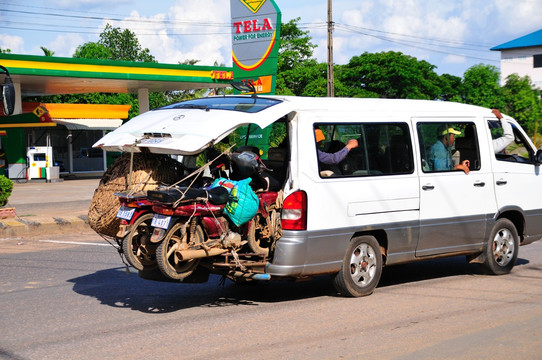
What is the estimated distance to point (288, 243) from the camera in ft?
24.3

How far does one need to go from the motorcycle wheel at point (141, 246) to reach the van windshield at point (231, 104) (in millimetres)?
1355

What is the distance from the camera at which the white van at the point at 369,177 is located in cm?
744

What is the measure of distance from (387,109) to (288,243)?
2.06 metres

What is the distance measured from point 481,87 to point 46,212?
5695 centimetres

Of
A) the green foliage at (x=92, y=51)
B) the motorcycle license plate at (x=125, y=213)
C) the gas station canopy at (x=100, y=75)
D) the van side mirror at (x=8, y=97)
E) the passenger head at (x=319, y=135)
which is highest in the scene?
the green foliage at (x=92, y=51)

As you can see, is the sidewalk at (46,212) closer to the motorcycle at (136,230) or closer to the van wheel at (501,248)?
the motorcycle at (136,230)

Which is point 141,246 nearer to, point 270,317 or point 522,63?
point 270,317

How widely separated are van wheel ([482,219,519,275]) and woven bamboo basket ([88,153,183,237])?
4170 mm

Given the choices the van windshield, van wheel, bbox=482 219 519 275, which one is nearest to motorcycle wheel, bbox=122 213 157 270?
the van windshield

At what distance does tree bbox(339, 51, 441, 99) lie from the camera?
2420 inches

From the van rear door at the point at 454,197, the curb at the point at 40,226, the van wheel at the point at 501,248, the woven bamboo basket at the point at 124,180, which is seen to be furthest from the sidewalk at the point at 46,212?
the van wheel at the point at 501,248

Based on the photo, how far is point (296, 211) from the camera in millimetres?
7465

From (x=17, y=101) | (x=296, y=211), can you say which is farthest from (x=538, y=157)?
(x=17, y=101)

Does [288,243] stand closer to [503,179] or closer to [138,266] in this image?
[138,266]
